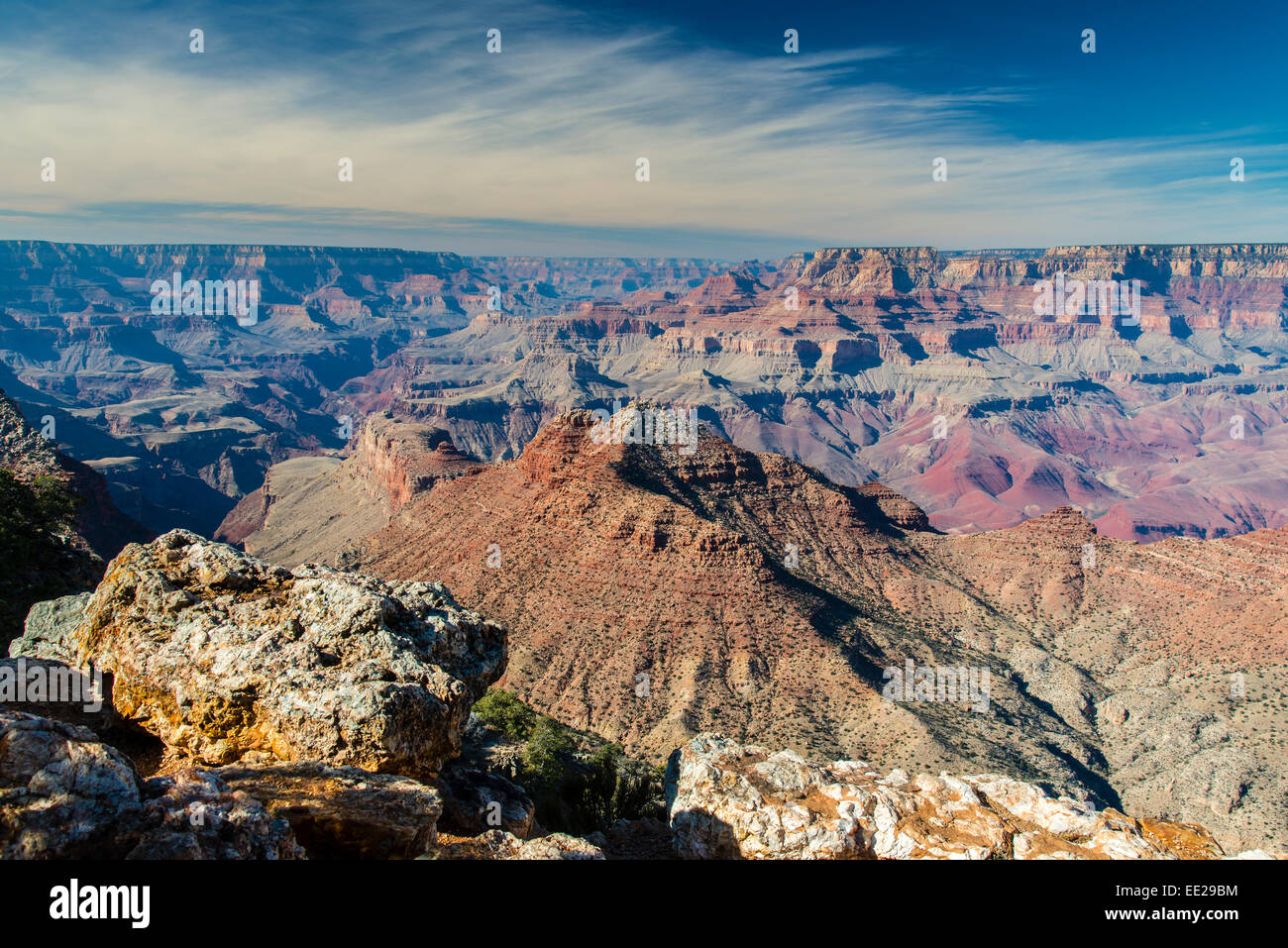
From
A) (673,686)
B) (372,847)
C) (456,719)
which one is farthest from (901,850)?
(673,686)

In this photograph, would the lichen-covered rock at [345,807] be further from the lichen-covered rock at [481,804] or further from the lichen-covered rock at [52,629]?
the lichen-covered rock at [52,629]

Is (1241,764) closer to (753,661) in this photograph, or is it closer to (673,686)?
(753,661)

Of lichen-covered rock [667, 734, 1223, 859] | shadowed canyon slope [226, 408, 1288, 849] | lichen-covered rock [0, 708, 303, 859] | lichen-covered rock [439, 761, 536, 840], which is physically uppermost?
lichen-covered rock [0, 708, 303, 859]

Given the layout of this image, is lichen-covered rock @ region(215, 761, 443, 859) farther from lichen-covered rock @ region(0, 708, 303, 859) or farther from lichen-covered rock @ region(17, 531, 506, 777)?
lichen-covered rock @ region(17, 531, 506, 777)

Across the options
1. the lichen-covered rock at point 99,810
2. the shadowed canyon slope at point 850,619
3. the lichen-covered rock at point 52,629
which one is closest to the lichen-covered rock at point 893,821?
the lichen-covered rock at point 99,810

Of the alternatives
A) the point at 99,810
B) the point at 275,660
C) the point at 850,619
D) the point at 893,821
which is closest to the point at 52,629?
the point at 275,660

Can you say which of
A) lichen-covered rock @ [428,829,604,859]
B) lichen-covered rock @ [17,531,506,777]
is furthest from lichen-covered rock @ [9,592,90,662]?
lichen-covered rock @ [428,829,604,859]
